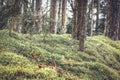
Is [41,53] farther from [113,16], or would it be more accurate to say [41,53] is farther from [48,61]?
[113,16]

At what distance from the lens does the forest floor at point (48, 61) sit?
7.04 m

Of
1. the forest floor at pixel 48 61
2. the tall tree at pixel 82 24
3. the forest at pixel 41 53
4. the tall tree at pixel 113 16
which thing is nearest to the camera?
the forest floor at pixel 48 61

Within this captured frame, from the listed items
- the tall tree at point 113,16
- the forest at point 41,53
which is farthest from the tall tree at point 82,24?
the tall tree at point 113,16

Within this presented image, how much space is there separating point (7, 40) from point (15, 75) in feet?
8.66

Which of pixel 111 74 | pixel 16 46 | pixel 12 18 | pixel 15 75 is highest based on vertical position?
pixel 12 18

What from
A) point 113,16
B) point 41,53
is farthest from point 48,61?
point 113,16

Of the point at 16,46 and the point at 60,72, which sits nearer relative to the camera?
the point at 60,72

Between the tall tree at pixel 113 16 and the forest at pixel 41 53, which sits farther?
the tall tree at pixel 113 16

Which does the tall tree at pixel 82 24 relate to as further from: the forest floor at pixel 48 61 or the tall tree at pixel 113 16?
the tall tree at pixel 113 16

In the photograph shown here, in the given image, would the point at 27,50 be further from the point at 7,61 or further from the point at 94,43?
the point at 94,43

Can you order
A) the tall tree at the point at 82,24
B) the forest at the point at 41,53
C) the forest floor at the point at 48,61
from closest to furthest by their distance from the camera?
the forest floor at the point at 48,61 → the forest at the point at 41,53 → the tall tree at the point at 82,24

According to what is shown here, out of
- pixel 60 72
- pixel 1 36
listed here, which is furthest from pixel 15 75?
pixel 1 36

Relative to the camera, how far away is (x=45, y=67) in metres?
7.68

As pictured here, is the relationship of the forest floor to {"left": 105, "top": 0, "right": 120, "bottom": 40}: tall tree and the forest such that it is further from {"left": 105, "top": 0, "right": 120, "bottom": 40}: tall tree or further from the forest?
{"left": 105, "top": 0, "right": 120, "bottom": 40}: tall tree
